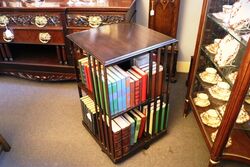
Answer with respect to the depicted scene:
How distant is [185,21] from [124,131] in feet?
4.37

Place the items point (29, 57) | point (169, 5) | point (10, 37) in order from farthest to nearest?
point (29, 57), point (10, 37), point (169, 5)

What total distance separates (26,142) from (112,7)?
124 cm

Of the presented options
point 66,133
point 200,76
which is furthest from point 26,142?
point 200,76

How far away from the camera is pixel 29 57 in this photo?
2299 mm

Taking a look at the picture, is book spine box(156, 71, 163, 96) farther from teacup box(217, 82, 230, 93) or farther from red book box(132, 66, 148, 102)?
teacup box(217, 82, 230, 93)

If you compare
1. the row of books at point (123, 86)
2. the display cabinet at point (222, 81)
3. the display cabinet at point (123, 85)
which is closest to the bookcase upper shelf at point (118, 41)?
the display cabinet at point (123, 85)

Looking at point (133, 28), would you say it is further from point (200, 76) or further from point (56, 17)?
point (56, 17)

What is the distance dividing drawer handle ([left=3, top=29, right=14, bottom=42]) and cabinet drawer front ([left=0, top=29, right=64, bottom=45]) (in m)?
0.02

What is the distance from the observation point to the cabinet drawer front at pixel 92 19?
175 centimetres

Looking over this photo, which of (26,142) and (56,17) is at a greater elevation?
(56,17)

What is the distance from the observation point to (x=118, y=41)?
122 centimetres

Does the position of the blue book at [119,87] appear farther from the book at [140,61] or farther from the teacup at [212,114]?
the teacup at [212,114]

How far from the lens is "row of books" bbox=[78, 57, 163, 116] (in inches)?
45.7

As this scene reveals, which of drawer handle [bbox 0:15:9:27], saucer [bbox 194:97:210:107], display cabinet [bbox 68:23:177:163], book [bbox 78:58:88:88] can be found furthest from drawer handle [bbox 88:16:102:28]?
saucer [bbox 194:97:210:107]
